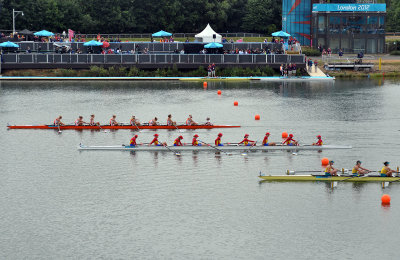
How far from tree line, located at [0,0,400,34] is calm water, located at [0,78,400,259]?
4715cm

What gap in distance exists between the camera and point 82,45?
285ft

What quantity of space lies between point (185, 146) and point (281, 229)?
49.9ft

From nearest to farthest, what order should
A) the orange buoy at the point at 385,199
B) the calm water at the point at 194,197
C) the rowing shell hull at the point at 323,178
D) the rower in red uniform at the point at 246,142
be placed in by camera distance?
1. the calm water at the point at 194,197
2. the orange buoy at the point at 385,199
3. the rowing shell hull at the point at 323,178
4. the rower in red uniform at the point at 246,142

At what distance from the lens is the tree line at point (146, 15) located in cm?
10388

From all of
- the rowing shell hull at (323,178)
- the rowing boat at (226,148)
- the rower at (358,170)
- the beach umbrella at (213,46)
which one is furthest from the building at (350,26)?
the rowing shell hull at (323,178)

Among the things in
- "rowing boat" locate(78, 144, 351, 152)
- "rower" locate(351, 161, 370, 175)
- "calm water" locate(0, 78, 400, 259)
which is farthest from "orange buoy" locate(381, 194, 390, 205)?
"rowing boat" locate(78, 144, 351, 152)

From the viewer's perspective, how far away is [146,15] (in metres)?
111

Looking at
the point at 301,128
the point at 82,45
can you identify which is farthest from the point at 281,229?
the point at 82,45

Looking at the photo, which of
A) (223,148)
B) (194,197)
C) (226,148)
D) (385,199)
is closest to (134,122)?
(223,148)

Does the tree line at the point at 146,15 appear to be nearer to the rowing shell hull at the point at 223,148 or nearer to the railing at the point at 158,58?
the railing at the point at 158,58

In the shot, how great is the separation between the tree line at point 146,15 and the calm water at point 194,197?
1856 inches

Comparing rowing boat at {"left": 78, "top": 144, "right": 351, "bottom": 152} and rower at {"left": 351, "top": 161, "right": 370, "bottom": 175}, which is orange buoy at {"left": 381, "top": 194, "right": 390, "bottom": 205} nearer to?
rower at {"left": 351, "top": 161, "right": 370, "bottom": 175}

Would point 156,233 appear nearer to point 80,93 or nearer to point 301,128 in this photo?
point 301,128

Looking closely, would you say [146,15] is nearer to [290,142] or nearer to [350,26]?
[350,26]
